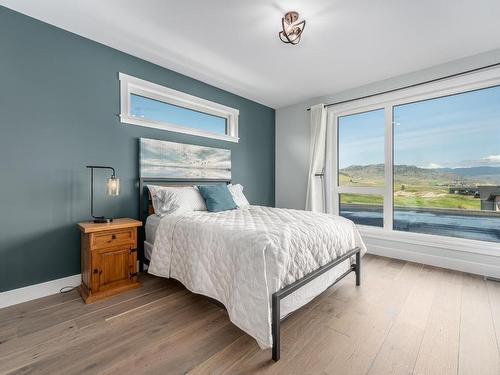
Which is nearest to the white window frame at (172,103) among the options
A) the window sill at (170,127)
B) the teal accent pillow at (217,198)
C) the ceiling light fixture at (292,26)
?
the window sill at (170,127)

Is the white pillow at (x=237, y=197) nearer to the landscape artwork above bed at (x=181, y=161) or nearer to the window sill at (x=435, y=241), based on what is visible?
the landscape artwork above bed at (x=181, y=161)

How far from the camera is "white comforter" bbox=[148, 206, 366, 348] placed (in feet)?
4.72

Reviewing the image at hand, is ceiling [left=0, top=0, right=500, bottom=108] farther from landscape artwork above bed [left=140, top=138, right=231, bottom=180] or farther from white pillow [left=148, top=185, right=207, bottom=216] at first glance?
white pillow [left=148, top=185, right=207, bottom=216]

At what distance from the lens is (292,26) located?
2.18 meters

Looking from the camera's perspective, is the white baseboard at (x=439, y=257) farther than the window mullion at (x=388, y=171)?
No

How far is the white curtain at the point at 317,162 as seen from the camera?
13.2ft

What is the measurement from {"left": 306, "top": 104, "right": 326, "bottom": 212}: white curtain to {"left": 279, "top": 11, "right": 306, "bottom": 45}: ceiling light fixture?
1946 millimetres

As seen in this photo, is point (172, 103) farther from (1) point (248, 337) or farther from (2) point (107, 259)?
(1) point (248, 337)

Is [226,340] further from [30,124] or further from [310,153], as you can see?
[310,153]

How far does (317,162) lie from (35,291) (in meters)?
4.00

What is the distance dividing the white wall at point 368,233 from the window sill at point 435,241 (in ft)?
0.05

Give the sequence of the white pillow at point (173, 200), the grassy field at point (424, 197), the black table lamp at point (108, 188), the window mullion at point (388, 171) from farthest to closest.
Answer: the window mullion at point (388, 171)
the grassy field at point (424, 197)
the white pillow at point (173, 200)
the black table lamp at point (108, 188)

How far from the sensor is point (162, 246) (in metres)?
2.31

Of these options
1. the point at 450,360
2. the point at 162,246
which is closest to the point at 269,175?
the point at 162,246
